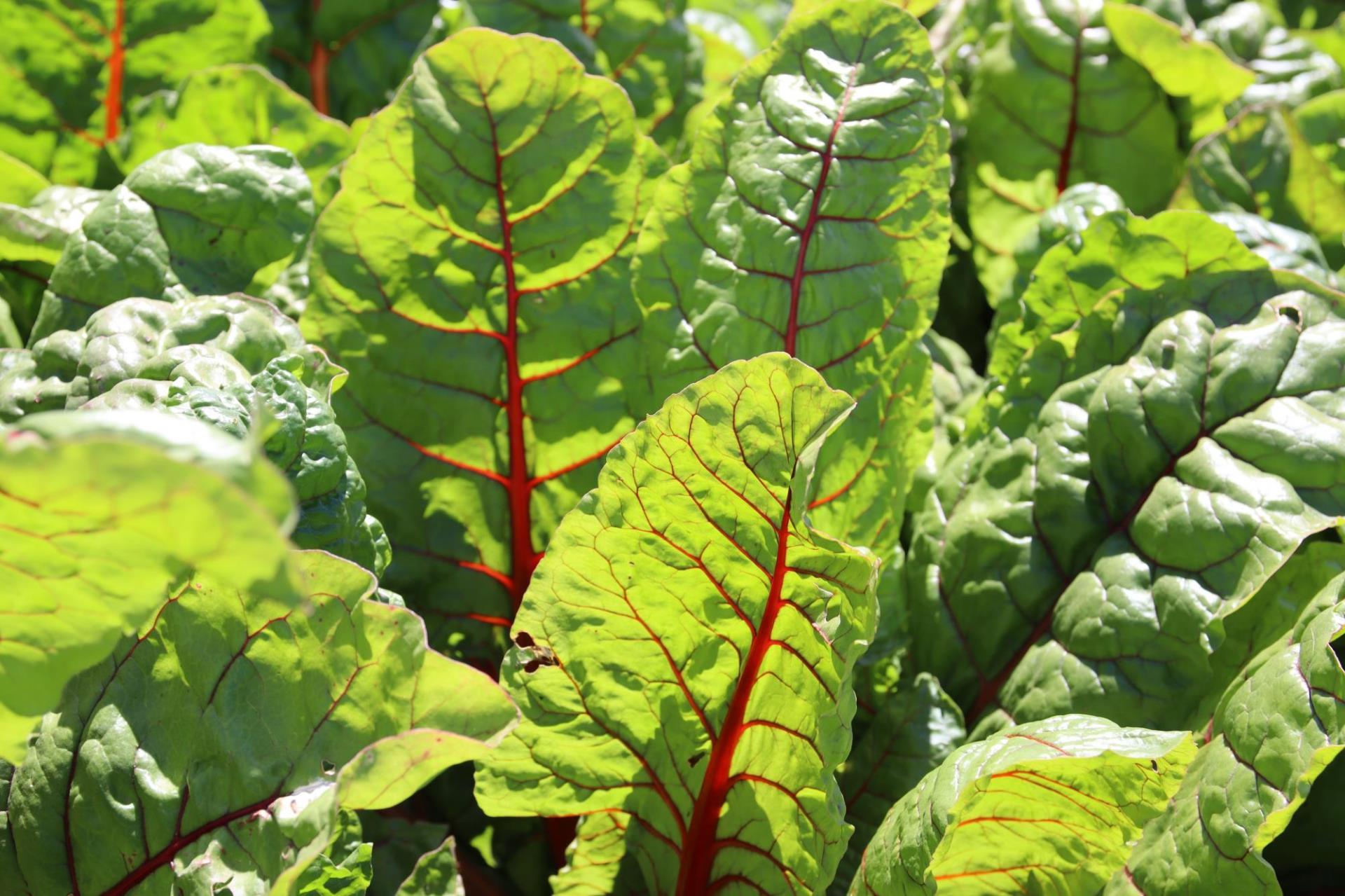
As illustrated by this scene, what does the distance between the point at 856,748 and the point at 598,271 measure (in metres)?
0.59

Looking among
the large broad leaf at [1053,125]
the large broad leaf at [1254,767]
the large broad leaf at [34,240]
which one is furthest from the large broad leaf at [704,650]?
the large broad leaf at [1053,125]

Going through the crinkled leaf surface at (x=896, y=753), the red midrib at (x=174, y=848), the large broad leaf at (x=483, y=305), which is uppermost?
the large broad leaf at (x=483, y=305)

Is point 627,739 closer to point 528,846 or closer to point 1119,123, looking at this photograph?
point 528,846

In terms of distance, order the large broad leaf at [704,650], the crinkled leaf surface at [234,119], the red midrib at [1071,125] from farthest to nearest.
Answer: the red midrib at [1071,125]
the crinkled leaf surface at [234,119]
the large broad leaf at [704,650]

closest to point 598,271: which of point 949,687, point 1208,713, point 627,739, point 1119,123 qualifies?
point 627,739

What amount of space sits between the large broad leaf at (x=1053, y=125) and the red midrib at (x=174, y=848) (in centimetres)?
123

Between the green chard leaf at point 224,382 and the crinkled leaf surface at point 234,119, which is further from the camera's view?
A: the crinkled leaf surface at point 234,119

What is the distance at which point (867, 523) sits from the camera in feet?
3.99

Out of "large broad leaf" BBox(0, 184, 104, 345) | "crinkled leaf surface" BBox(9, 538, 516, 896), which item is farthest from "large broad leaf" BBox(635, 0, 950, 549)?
"large broad leaf" BBox(0, 184, 104, 345)

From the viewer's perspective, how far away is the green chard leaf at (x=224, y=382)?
93 cm

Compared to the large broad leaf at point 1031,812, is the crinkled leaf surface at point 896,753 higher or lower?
lower

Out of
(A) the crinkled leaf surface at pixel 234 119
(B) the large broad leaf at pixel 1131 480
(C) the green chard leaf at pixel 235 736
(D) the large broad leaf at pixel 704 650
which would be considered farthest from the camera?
(A) the crinkled leaf surface at pixel 234 119

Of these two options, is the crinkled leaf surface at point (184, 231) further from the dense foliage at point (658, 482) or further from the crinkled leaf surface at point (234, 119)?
the crinkled leaf surface at point (234, 119)

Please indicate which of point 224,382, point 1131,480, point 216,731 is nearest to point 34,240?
point 224,382
